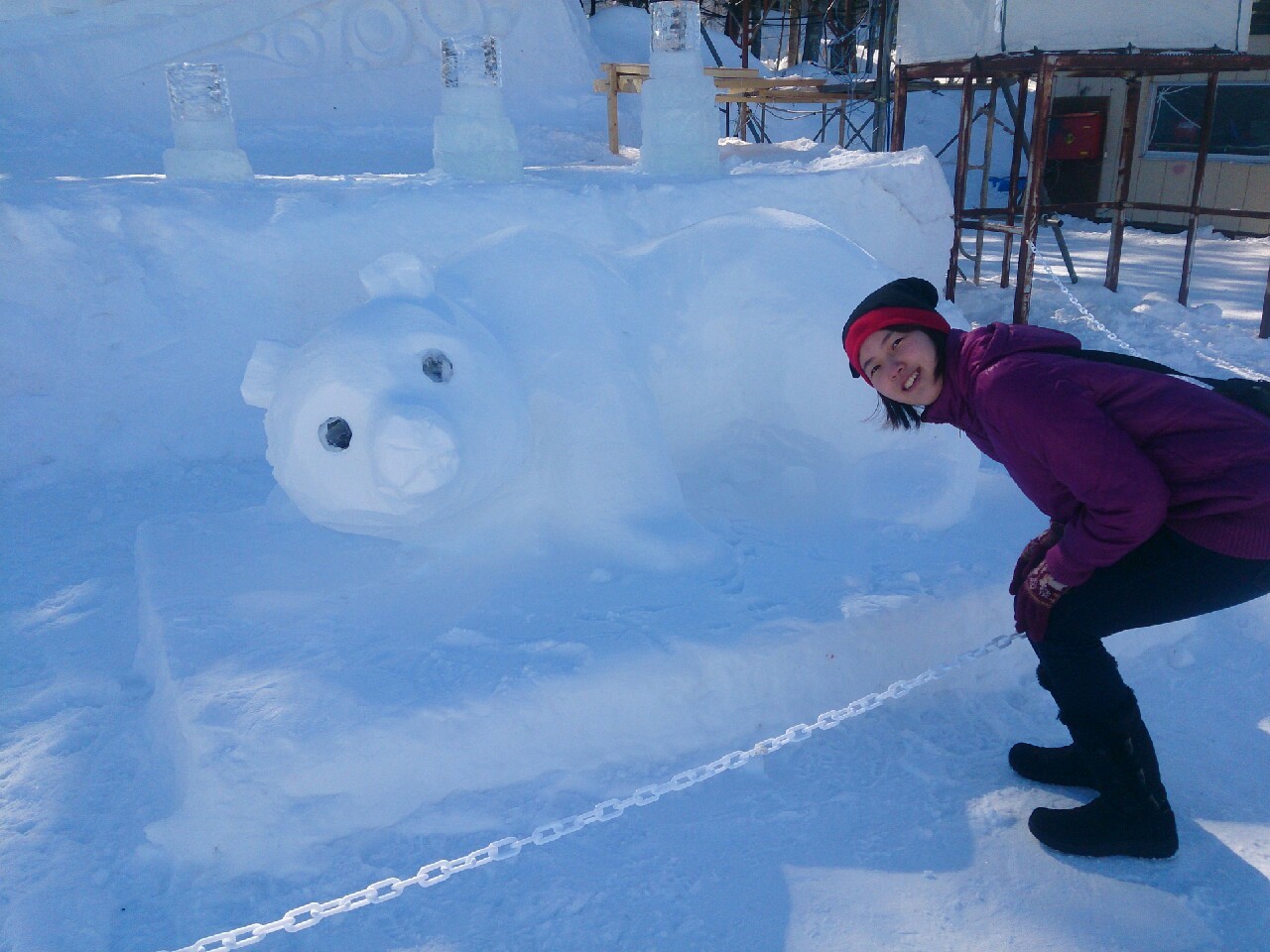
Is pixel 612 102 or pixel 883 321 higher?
pixel 612 102

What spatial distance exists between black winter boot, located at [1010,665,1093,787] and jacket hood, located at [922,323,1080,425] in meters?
0.71

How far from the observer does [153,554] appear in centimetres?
308

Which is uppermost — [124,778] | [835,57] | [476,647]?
[835,57]

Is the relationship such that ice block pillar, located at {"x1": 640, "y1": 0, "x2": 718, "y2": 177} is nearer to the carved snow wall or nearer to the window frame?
the carved snow wall

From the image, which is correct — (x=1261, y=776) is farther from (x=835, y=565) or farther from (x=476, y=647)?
(x=476, y=647)

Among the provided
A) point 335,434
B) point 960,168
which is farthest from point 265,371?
point 960,168

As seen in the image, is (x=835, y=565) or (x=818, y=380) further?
(x=818, y=380)

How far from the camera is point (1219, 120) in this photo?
1115 centimetres

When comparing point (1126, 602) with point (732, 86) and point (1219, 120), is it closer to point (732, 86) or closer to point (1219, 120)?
point (732, 86)

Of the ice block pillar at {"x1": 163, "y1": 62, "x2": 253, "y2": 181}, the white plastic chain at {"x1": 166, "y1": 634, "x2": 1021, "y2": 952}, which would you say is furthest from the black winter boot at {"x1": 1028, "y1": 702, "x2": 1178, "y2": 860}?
the ice block pillar at {"x1": 163, "y1": 62, "x2": 253, "y2": 181}

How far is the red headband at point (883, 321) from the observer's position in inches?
72.8

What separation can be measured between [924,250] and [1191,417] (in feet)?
18.1

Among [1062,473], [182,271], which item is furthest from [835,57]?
[1062,473]

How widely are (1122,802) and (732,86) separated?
6.59m
